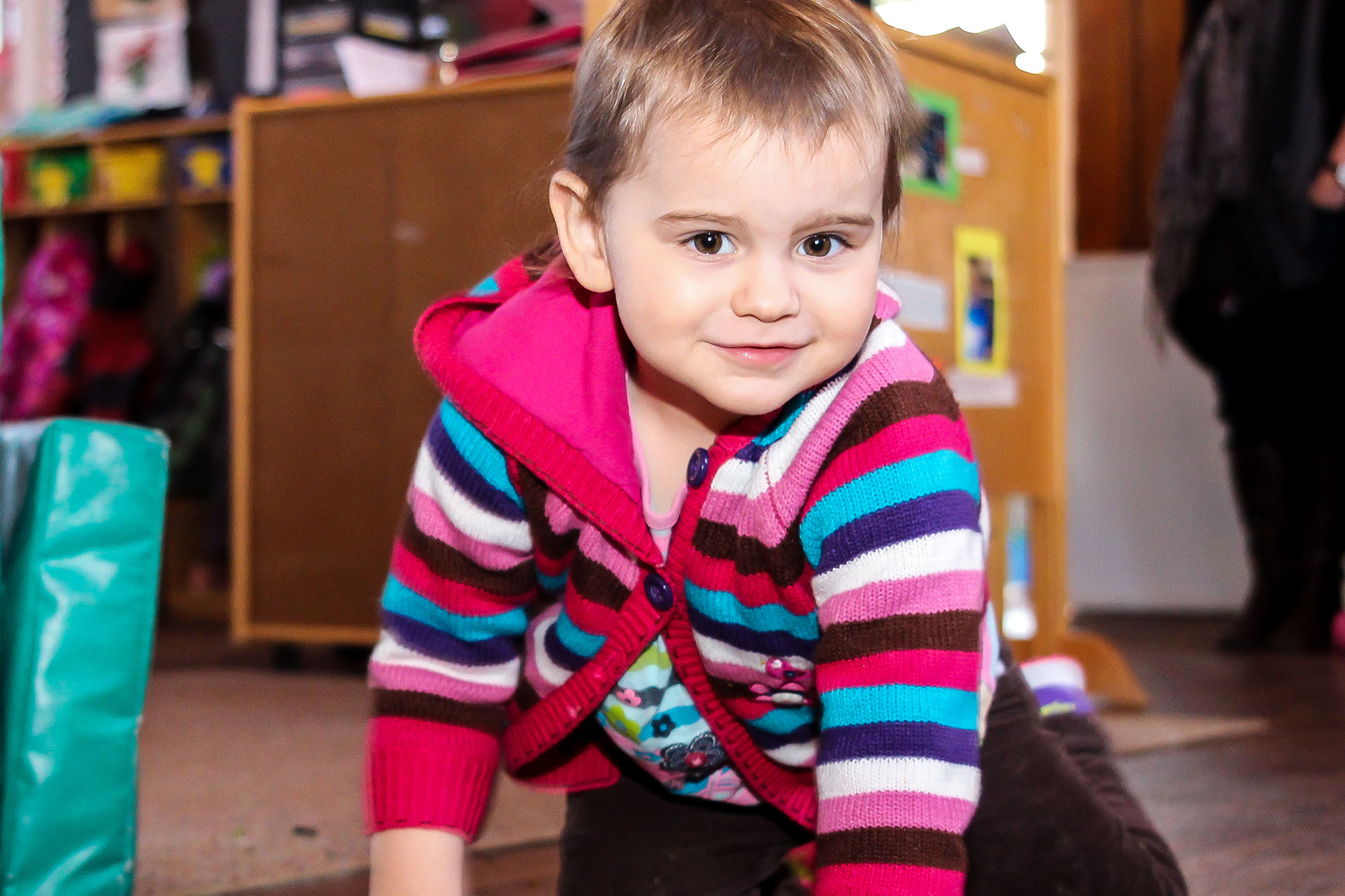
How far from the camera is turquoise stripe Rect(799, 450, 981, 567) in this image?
712mm

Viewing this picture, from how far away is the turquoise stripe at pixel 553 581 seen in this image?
2.86ft

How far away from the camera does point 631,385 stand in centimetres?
86

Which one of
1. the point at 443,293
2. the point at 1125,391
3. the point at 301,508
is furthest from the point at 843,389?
the point at 1125,391

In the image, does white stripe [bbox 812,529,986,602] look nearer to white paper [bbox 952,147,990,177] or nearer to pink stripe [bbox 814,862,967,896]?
pink stripe [bbox 814,862,967,896]

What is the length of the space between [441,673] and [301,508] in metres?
1.30

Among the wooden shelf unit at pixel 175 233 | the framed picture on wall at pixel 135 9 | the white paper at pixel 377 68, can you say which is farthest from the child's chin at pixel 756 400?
the framed picture on wall at pixel 135 9

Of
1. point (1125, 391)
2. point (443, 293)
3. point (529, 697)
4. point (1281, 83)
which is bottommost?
point (1125, 391)

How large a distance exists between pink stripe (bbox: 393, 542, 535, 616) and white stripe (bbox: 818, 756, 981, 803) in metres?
0.24

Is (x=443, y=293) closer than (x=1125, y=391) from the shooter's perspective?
Yes

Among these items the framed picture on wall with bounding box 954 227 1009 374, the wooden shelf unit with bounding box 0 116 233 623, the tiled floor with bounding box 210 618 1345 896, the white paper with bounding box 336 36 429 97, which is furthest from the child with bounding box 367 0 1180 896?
the wooden shelf unit with bounding box 0 116 233 623

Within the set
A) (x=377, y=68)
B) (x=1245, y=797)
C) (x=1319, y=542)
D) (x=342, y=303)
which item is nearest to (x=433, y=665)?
(x=1245, y=797)

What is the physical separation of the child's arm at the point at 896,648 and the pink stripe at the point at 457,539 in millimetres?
193

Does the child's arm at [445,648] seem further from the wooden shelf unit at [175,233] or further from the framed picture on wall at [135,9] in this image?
the framed picture on wall at [135,9]

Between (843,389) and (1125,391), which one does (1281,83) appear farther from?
(843,389)
